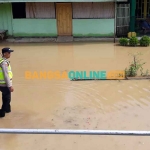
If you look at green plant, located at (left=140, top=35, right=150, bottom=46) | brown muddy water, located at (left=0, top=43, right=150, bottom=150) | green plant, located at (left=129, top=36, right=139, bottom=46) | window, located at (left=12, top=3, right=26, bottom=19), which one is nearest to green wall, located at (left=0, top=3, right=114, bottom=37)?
window, located at (left=12, top=3, right=26, bottom=19)

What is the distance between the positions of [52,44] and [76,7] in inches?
107

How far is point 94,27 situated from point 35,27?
11.1 feet

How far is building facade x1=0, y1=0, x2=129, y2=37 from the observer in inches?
610

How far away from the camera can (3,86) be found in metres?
5.84

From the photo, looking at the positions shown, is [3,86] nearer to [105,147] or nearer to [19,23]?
[105,147]

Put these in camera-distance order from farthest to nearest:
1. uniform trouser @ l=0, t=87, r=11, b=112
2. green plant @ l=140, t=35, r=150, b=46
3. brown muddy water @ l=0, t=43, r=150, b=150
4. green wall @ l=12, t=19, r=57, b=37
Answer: green wall @ l=12, t=19, r=57, b=37, green plant @ l=140, t=35, r=150, b=46, uniform trouser @ l=0, t=87, r=11, b=112, brown muddy water @ l=0, t=43, r=150, b=150

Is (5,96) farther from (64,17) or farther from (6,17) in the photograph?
(6,17)

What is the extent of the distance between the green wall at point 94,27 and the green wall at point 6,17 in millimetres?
3768

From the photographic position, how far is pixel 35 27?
1578 centimetres

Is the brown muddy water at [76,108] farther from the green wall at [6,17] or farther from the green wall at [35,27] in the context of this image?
the green wall at [6,17]

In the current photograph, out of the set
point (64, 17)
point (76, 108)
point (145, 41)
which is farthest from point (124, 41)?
point (76, 108)

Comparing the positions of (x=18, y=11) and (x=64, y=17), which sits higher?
(x=18, y=11)

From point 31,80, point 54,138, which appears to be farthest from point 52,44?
point 54,138

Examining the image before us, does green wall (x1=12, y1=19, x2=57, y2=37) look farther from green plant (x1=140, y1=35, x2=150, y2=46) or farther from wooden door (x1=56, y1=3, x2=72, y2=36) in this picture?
green plant (x1=140, y1=35, x2=150, y2=46)
